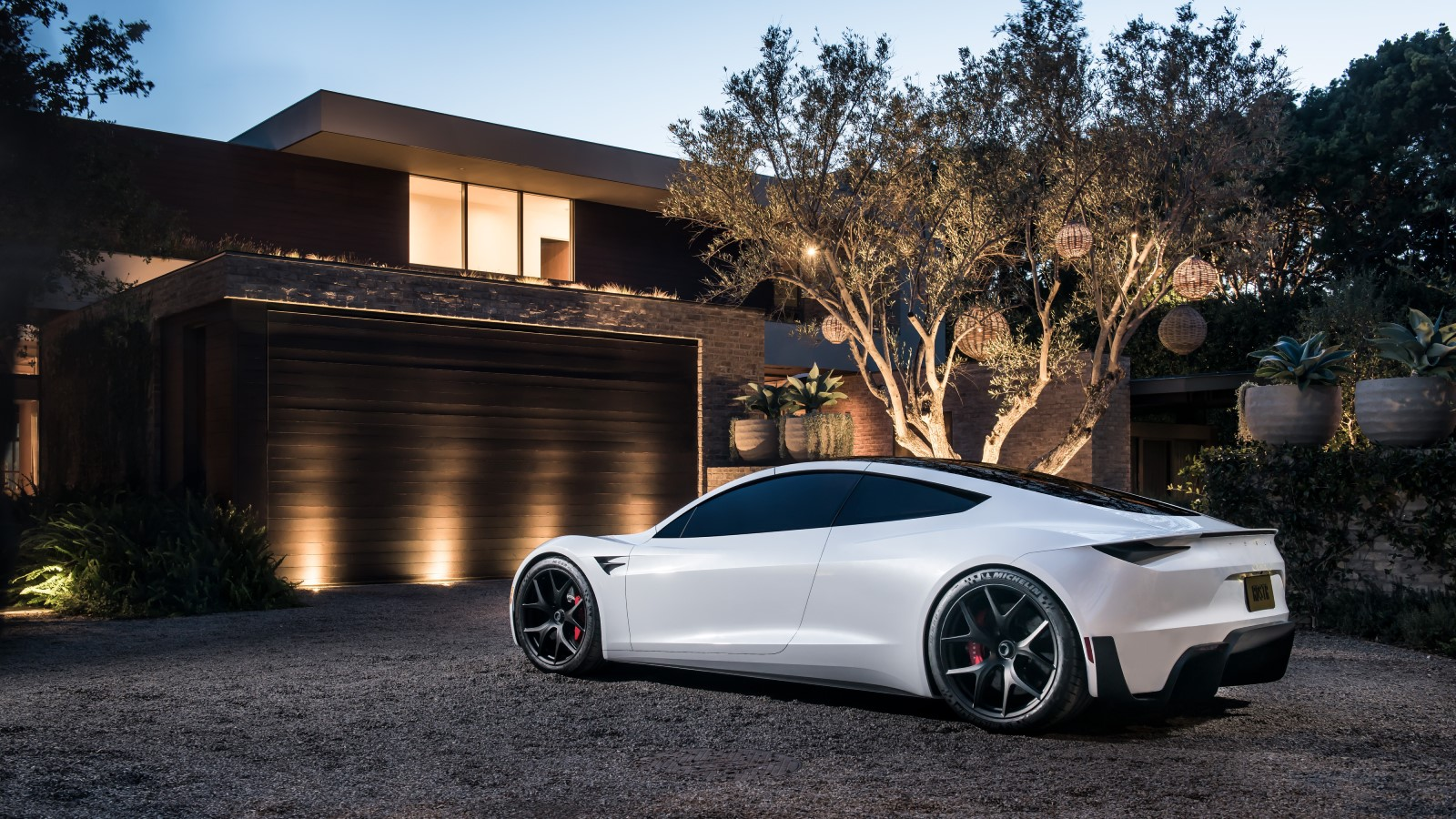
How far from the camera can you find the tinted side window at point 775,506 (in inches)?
231

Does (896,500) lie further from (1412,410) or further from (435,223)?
(435,223)

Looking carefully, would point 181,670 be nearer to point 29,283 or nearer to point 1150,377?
point 29,283

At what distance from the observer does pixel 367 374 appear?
13648mm

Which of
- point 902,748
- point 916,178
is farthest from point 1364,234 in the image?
point 902,748

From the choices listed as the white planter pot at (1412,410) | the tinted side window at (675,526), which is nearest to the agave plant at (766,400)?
the white planter pot at (1412,410)

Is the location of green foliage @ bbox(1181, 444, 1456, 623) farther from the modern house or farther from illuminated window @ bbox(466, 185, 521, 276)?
illuminated window @ bbox(466, 185, 521, 276)

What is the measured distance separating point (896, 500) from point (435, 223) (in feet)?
56.5

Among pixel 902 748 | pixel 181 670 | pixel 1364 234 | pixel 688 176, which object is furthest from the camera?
pixel 1364 234

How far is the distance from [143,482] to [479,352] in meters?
4.26

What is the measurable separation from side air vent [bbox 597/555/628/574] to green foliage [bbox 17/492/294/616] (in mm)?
5567

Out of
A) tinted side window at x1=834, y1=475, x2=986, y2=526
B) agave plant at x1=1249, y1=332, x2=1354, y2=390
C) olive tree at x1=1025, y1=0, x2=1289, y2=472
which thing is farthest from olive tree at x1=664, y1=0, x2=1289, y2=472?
tinted side window at x1=834, y1=475, x2=986, y2=526

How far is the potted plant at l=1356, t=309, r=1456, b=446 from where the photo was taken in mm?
8672

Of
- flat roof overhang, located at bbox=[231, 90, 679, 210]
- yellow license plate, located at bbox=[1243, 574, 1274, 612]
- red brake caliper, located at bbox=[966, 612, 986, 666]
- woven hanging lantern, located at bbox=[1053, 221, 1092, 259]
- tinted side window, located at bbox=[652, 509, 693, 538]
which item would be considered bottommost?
red brake caliper, located at bbox=[966, 612, 986, 666]

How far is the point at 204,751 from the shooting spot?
4895mm
